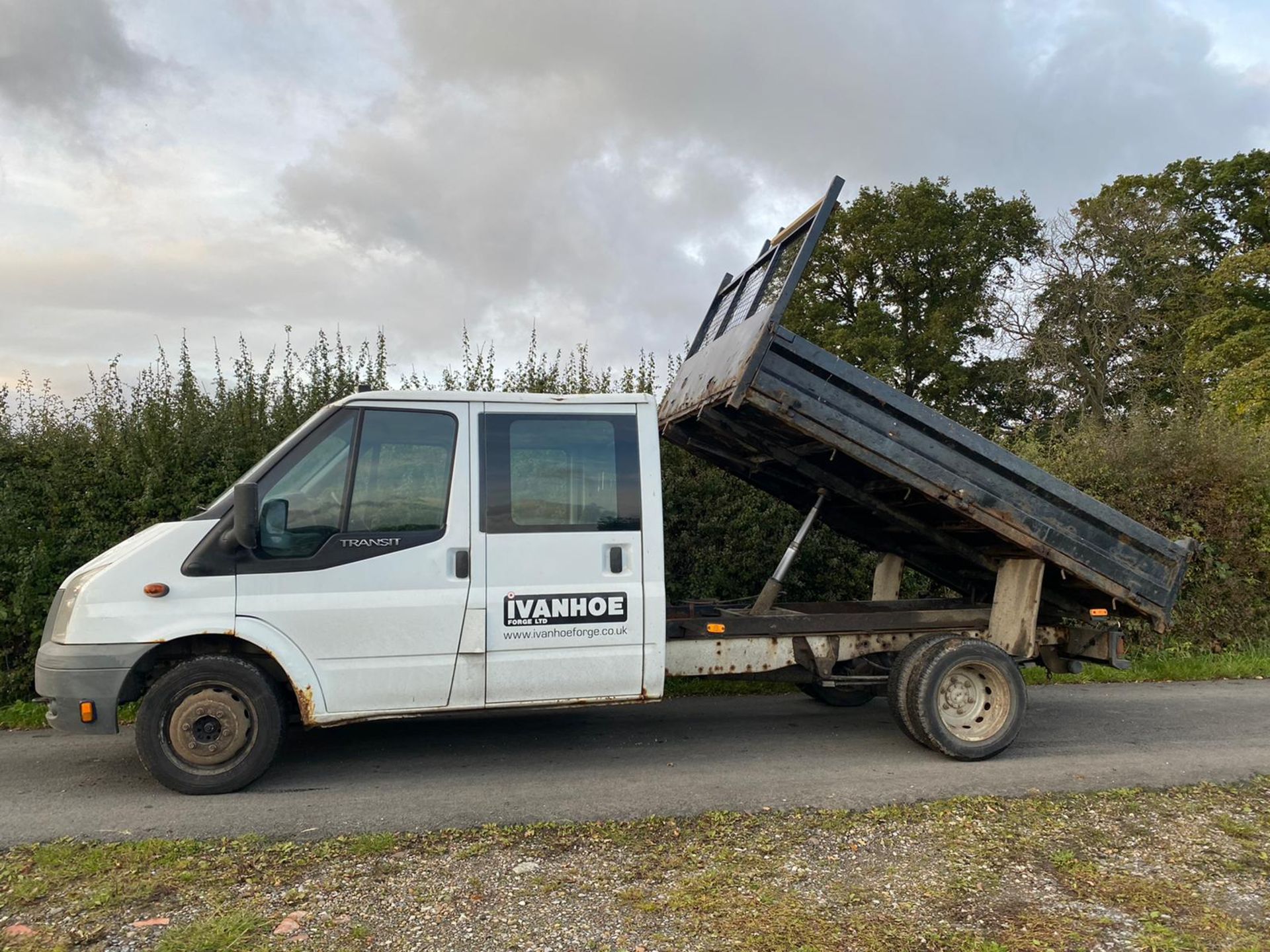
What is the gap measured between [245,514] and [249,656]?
0.90 metres

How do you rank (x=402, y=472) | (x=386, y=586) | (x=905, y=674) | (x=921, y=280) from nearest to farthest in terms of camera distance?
(x=386, y=586)
(x=402, y=472)
(x=905, y=674)
(x=921, y=280)

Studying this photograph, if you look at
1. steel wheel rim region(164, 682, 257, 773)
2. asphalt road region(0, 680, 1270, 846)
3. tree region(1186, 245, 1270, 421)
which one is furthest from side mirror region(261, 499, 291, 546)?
tree region(1186, 245, 1270, 421)

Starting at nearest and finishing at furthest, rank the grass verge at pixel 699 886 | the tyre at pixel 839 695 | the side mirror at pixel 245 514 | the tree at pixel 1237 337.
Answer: the grass verge at pixel 699 886
the side mirror at pixel 245 514
the tyre at pixel 839 695
the tree at pixel 1237 337

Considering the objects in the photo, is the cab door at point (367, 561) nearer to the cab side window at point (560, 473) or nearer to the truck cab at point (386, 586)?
the truck cab at point (386, 586)

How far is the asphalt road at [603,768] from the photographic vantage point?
16.0 ft

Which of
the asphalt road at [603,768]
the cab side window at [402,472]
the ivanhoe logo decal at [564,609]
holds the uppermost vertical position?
the cab side window at [402,472]

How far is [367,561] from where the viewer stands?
17.1 ft

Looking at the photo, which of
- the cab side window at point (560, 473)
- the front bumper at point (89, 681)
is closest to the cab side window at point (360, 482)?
the cab side window at point (560, 473)

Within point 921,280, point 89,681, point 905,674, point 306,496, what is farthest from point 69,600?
point 921,280

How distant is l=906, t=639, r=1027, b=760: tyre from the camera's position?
5867 millimetres

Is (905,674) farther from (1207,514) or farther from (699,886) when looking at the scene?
(1207,514)

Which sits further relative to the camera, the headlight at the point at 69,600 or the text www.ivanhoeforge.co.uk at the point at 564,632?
the text www.ivanhoeforge.co.uk at the point at 564,632

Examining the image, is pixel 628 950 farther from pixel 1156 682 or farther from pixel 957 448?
pixel 1156 682

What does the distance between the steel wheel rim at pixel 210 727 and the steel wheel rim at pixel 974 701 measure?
4254mm
